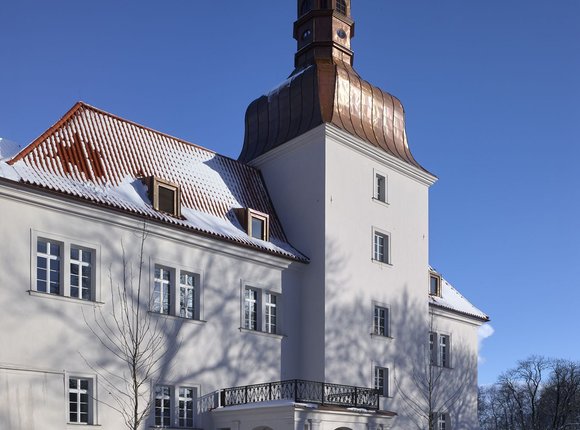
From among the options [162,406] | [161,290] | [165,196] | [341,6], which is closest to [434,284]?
[341,6]

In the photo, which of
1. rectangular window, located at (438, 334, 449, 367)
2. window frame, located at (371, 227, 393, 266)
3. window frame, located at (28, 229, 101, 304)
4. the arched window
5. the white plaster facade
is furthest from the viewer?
rectangular window, located at (438, 334, 449, 367)

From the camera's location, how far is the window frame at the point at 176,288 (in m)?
19.5

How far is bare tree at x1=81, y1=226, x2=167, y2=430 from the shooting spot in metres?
18.0

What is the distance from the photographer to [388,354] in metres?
25.1

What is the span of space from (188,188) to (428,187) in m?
10.5

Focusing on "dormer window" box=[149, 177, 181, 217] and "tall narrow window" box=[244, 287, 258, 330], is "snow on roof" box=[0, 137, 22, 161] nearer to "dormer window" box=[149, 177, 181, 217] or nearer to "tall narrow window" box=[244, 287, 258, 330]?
"dormer window" box=[149, 177, 181, 217]

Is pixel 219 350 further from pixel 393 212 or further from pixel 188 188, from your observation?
pixel 393 212

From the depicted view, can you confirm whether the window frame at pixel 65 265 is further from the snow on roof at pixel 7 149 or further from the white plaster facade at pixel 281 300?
the snow on roof at pixel 7 149

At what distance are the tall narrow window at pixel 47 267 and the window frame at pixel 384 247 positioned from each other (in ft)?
37.8

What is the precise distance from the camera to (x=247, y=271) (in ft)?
72.6

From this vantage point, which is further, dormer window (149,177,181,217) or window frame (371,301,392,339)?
window frame (371,301,392,339)

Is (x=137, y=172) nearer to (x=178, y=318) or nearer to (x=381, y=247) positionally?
(x=178, y=318)

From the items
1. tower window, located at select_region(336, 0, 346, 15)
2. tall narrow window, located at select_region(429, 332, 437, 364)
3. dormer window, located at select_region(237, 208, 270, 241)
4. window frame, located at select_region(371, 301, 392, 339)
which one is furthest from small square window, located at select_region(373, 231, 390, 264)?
tower window, located at select_region(336, 0, 346, 15)

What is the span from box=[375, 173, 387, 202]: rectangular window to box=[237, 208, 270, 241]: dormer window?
Answer: 470cm
